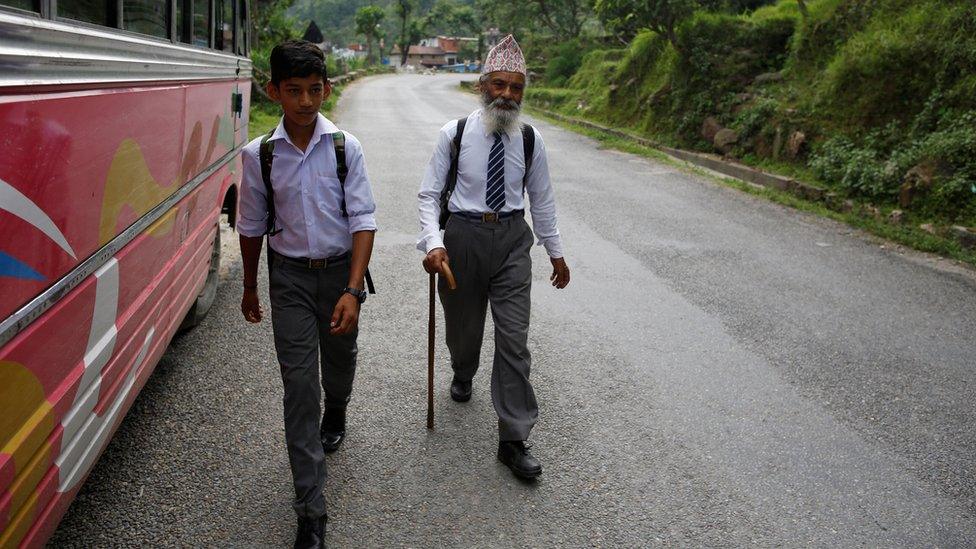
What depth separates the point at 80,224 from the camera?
2.41 m

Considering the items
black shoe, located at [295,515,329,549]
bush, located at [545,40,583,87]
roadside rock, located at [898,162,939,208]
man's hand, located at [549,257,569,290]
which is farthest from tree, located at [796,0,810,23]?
bush, located at [545,40,583,87]

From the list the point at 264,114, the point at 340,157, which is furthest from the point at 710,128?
the point at 340,157

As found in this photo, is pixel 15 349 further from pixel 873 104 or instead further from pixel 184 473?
pixel 873 104

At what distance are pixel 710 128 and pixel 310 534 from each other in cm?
1377

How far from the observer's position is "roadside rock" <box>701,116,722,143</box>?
15.0 meters

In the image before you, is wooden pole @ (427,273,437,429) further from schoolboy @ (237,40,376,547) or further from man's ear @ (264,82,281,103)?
man's ear @ (264,82,281,103)

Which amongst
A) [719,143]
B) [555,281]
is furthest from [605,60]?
[555,281]

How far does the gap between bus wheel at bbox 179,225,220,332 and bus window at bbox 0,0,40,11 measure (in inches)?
114

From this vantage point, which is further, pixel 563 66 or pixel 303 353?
pixel 563 66

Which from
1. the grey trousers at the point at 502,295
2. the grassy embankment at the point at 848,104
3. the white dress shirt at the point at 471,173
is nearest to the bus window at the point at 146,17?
the white dress shirt at the point at 471,173

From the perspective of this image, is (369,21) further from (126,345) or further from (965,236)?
(126,345)

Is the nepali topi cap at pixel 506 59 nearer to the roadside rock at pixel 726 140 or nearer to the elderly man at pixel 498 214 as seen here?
the elderly man at pixel 498 214

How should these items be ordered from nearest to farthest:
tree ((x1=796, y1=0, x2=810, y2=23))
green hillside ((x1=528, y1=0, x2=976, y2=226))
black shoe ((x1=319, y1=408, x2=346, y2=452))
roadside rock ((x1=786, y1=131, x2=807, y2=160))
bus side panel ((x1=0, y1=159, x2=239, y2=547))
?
bus side panel ((x1=0, y1=159, x2=239, y2=547)) → black shoe ((x1=319, y1=408, x2=346, y2=452)) → green hillside ((x1=528, y1=0, x2=976, y2=226)) → roadside rock ((x1=786, y1=131, x2=807, y2=160)) → tree ((x1=796, y1=0, x2=810, y2=23))

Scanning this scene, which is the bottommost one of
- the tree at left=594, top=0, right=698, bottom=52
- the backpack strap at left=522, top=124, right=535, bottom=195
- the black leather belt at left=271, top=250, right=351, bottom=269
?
the black leather belt at left=271, top=250, right=351, bottom=269
